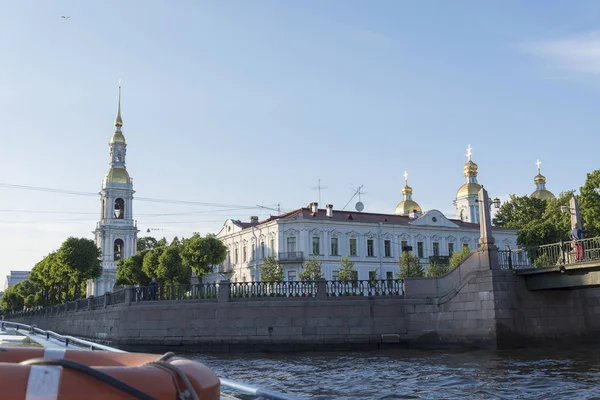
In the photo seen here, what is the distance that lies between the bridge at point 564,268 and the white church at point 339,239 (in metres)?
27.0

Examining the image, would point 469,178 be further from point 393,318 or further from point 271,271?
point 393,318

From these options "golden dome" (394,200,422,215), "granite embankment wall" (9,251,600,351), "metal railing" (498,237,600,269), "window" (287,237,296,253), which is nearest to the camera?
A: "metal railing" (498,237,600,269)

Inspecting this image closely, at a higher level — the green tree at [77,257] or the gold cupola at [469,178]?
the gold cupola at [469,178]

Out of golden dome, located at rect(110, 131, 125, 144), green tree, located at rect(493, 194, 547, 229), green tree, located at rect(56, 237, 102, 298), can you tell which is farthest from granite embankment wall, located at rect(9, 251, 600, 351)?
golden dome, located at rect(110, 131, 125, 144)

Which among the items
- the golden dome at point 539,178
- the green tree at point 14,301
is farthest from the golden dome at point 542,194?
the green tree at point 14,301

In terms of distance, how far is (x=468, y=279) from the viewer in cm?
2425

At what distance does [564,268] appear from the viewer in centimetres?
2202

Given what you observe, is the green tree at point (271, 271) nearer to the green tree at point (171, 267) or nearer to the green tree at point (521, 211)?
the green tree at point (171, 267)

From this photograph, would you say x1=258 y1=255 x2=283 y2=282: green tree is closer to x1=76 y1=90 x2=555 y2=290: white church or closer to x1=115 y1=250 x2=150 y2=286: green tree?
x1=76 y1=90 x2=555 y2=290: white church

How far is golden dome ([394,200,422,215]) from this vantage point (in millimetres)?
74000

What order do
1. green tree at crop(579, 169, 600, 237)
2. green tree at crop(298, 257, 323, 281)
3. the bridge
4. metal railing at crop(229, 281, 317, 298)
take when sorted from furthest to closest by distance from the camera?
green tree at crop(298, 257, 323, 281) → green tree at crop(579, 169, 600, 237) → metal railing at crop(229, 281, 317, 298) → the bridge

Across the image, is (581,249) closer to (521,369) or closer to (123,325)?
(521,369)

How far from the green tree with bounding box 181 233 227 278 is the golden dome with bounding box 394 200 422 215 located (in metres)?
31.8

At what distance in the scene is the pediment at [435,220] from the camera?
59562mm
